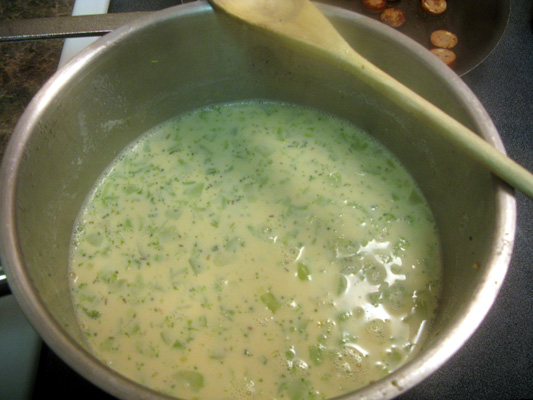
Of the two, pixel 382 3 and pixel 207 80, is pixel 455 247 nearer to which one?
pixel 207 80

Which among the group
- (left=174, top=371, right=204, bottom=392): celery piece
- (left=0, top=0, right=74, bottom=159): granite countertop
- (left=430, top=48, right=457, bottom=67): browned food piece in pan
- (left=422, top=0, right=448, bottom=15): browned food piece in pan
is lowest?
(left=174, top=371, right=204, bottom=392): celery piece

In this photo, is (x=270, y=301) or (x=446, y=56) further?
(x=446, y=56)

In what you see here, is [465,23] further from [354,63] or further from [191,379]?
[191,379]

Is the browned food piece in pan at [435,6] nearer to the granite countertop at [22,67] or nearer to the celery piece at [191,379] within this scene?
the granite countertop at [22,67]

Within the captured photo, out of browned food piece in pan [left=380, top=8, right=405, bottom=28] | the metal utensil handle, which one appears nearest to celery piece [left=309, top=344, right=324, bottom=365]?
the metal utensil handle

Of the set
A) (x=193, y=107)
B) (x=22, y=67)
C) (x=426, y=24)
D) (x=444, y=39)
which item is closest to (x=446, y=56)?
(x=444, y=39)

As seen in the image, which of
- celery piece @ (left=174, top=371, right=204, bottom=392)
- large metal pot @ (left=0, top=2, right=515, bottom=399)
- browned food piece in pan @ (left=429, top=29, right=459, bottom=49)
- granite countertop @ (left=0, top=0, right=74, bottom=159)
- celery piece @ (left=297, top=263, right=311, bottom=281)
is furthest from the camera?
browned food piece in pan @ (left=429, top=29, right=459, bottom=49)

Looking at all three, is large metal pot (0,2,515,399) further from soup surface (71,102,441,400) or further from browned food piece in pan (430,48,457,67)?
browned food piece in pan (430,48,457,67)

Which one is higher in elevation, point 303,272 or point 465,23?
point 465,23
